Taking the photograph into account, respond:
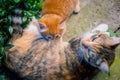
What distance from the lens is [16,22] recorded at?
3936 millimetres

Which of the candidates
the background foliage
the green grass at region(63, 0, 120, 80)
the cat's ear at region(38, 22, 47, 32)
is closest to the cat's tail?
the background foliage

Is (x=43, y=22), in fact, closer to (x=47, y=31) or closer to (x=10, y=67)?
(x=47, y=31)

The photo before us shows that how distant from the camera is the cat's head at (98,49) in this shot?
380cm

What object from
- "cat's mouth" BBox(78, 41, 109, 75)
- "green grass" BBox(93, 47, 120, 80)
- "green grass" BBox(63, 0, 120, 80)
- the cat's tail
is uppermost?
the cat's tail

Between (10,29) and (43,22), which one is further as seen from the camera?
(43,22)

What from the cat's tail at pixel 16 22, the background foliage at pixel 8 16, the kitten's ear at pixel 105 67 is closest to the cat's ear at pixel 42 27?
the background foliage at pixel 8 16

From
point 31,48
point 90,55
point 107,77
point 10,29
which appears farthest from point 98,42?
point 10,29

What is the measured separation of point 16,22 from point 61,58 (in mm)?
687

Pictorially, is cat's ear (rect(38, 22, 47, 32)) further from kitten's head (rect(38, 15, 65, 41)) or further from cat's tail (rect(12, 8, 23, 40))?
cat's tail (rect(12, 8, 23, 40))

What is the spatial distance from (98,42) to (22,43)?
910 millimetres

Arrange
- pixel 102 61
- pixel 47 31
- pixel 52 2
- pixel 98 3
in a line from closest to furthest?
pixel 102 61 < pixel 47 31 < pixel 52 2 < pixel 98 3

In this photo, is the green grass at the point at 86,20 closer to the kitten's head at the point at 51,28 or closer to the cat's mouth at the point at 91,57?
the kitten's head at the point at 51,28

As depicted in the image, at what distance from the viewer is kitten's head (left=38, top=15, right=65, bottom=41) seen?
4.10 m

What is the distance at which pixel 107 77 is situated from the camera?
4.12 metres
